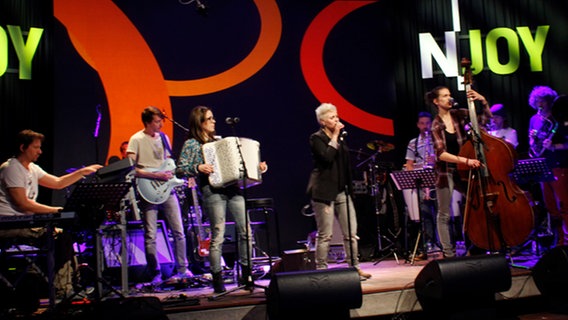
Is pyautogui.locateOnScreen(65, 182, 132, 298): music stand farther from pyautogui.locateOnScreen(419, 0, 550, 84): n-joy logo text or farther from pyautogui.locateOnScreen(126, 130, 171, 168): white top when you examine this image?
pyautogui.locateOnScreen(419, 0, 550, 84): n-joy logo text

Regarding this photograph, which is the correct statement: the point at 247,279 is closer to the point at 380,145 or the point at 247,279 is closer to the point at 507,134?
the point at 380,145

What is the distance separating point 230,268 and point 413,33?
196 inches

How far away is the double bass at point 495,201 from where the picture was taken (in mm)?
5531

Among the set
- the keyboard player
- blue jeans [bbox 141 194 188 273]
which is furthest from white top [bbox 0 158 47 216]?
blue jeans [bbox 141 194 188 273]

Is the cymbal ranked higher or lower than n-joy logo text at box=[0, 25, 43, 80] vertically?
lower

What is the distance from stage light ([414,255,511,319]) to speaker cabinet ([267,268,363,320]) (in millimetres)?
693

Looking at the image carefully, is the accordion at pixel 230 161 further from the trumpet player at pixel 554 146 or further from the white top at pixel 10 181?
the trumpet player at pixel 554 146

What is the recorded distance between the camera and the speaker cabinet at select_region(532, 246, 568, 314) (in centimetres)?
520

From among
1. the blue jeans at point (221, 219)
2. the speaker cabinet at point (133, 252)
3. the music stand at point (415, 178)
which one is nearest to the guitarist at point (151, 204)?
the speaker cabinet at point (133, 252)

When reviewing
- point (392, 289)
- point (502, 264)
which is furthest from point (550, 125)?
point (392, 289)

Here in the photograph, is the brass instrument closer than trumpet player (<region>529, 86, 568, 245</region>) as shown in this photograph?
No

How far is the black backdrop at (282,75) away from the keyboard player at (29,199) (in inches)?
103

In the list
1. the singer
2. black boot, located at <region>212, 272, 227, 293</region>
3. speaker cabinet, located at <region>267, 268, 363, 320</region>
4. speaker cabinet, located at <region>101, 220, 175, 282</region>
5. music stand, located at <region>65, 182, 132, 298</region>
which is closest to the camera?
speaker cabinet, located at <region>267, 268, 363, 320</region>

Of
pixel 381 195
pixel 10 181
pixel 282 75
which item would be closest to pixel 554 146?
pixel 381 195
